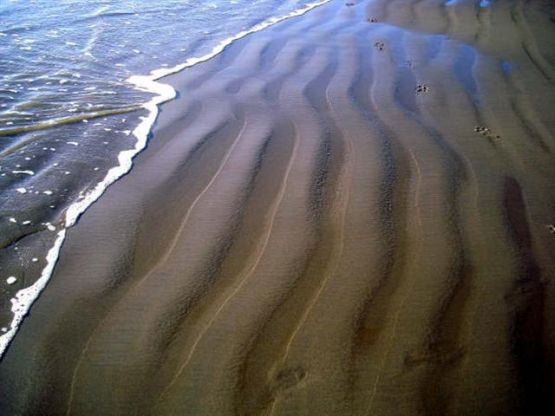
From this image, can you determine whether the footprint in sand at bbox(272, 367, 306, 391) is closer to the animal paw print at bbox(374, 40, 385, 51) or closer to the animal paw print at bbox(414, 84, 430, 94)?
the animal paw print at bbox(414, 84, 430, 94)

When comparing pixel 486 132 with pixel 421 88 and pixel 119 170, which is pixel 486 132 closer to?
pixel 421 88

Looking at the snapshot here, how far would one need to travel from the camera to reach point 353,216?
2.62 metres

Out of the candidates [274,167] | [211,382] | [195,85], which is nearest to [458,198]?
[274,167]

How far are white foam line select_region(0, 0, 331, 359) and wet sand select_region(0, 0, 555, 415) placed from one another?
0.07 meters

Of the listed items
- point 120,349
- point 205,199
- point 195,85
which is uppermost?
point 195,85

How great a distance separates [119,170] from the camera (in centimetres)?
315

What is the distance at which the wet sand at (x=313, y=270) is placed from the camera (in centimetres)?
174

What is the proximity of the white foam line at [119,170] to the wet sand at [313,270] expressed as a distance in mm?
65

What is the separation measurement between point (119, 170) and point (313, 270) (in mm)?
1816

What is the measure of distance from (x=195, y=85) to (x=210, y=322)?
333 centimetres

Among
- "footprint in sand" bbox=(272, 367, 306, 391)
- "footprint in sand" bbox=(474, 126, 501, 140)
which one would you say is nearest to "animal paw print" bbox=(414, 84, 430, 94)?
"footprint in sand" bbox=(474, 126, 501, 140)

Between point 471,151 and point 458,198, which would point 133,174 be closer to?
point 458,198

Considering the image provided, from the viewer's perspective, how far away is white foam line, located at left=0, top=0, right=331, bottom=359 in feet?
6.86

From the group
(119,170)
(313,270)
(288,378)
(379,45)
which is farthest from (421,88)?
(288,378)
